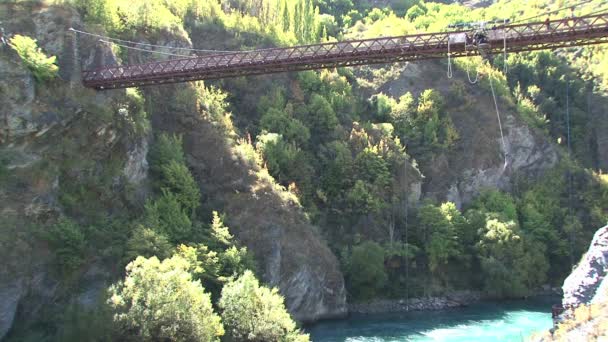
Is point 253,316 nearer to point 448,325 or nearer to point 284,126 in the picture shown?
point 448,325

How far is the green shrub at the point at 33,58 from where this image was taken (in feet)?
89.7

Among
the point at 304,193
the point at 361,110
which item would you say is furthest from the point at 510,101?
the point at 304,193

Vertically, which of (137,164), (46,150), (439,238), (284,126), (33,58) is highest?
(33,58)

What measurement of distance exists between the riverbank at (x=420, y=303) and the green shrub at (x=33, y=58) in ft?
73.6

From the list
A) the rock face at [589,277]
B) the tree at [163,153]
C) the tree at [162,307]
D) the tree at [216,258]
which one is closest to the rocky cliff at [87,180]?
the tree at [163,153]

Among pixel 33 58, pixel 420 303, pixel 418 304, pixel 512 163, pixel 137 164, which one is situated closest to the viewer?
pixel 33 58

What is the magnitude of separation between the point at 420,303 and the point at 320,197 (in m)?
10.0

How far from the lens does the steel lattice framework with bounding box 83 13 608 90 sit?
77.4 feet

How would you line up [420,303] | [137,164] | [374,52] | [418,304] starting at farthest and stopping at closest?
[420,303], [418,304], [137,164], [374,52]

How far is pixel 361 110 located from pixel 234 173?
19704 millimetres

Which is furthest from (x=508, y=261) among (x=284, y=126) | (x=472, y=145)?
(x=284, y=126)

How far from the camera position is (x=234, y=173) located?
117ft

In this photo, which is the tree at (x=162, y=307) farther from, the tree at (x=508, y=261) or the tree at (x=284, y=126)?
the tree at (x=508, y=261)

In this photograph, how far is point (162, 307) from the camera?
21.5 metres
